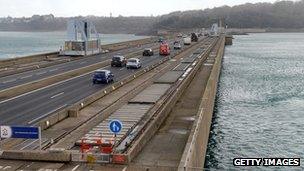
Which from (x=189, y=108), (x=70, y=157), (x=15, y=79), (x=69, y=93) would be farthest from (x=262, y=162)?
(x=15, y=79)

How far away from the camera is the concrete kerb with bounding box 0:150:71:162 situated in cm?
2322

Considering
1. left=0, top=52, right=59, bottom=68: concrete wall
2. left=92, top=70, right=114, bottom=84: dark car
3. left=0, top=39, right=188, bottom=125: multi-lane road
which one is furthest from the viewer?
left=0, top=52, right=59, bottom=68: concrete wall

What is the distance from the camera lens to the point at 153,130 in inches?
1155

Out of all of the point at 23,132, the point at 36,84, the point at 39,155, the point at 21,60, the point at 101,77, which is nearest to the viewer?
the point at 39,155

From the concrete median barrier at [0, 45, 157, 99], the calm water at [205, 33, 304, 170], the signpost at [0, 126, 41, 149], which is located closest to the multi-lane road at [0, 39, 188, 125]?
the concrete median barrier at [0, 45, 157, 99]

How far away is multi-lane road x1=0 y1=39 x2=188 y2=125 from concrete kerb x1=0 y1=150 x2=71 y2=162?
8855 mm

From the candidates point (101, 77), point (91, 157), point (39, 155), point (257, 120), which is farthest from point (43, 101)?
point (257, 120)

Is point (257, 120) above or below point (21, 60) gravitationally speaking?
below

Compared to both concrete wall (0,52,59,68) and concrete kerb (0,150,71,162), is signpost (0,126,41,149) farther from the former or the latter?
concrete wall (0,52,59,68)

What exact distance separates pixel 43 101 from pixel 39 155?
1843cm

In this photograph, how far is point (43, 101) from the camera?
135ft

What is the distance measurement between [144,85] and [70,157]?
3024 centimetres

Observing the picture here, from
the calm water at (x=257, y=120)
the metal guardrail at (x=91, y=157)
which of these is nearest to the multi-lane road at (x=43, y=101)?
the metal guardrail at (x=91, y=157)

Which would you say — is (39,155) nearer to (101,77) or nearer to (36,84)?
(36,84)
